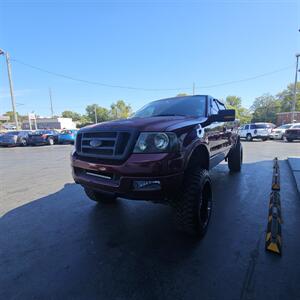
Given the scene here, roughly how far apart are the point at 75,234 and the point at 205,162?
2080 mm

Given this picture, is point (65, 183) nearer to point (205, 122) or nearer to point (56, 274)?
point (56, 274)

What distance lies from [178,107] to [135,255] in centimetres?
237

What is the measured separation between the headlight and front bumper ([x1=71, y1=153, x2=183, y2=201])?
74mm

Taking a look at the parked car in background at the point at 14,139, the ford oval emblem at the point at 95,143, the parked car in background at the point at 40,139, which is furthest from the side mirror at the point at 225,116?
the parked car in background at the point at 14,139

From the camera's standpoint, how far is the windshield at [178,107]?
134 inches

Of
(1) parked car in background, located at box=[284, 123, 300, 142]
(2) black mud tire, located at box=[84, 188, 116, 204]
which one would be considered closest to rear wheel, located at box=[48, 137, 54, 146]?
(2) black mud tire, located at box=[84, 188, 116, 204]

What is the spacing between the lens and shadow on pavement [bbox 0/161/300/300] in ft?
6.09

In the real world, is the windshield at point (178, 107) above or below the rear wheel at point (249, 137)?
above

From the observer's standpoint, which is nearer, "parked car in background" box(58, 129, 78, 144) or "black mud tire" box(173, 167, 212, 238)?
"black mud tire" box(173, 167, 212, 238)

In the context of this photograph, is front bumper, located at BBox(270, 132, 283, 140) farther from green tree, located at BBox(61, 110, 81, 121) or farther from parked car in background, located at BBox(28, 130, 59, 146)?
green tree, located at BBox(61, 110, 81, 121)

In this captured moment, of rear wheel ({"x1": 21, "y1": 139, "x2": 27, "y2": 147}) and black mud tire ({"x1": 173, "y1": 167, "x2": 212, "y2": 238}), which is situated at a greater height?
black mud tire ({"x1": 173, "y1": 167, "x2": 212, "y2": 238})

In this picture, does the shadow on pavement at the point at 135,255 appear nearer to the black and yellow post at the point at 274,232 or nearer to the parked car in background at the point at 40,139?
the black and yellow post at the point at 274,232

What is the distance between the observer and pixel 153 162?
2117 millimetres

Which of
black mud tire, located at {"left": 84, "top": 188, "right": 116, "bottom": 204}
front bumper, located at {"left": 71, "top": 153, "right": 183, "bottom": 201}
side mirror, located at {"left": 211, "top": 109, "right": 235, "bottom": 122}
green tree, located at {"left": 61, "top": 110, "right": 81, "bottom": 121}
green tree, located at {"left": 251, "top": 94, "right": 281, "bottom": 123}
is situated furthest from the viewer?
green tree, located at {"left": 61, "top": 110, "right": 81, "bottom": 121}
